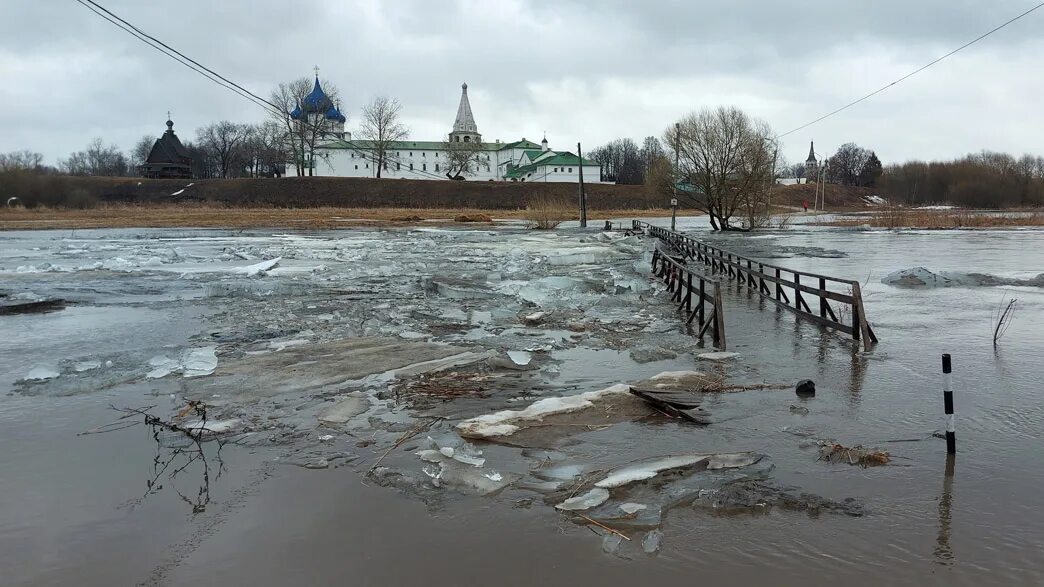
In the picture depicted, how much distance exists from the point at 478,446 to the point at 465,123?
125 meters

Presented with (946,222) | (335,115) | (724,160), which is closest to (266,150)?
(335,115)

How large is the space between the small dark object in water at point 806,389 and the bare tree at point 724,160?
42.2 m

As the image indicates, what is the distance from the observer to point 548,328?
43.1 feet

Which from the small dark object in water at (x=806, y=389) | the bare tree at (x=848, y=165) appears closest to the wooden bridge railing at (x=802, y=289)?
the small dark object in water at (x=806, y=389)

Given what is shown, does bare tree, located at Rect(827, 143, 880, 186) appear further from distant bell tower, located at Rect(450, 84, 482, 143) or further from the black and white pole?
the black and white pole

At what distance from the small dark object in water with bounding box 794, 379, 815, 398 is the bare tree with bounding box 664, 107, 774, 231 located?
1660 inches

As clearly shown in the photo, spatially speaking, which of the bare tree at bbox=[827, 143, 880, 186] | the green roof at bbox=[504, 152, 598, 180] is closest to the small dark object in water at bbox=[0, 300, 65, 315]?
the green roof at bbox=[504, 152, 598, 180]

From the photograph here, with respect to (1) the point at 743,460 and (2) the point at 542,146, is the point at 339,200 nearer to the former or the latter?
(2) the point at 542,146

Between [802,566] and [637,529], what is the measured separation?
1124 millimetres

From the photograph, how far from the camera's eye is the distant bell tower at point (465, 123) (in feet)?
412

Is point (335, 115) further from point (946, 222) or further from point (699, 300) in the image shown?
point (699, 300)

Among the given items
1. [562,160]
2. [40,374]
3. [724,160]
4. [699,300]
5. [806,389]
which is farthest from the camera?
[562,160]

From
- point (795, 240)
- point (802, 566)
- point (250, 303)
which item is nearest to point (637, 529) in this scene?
point (802, 566)

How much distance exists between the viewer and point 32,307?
614 inches
